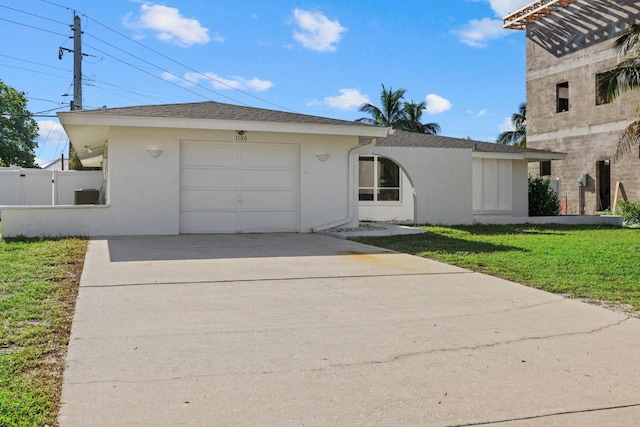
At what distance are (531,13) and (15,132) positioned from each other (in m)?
40.2

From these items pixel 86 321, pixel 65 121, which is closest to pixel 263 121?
pixel 65 121

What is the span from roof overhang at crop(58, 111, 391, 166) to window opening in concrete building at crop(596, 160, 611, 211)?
17.2 m

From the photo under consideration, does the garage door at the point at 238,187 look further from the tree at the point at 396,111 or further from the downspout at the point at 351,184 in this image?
the tree at the point at 396,111

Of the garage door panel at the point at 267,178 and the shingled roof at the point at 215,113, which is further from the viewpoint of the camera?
the garage door panel at the point at 267,178

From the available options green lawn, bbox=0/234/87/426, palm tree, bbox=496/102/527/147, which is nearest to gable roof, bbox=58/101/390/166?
green lawn, bbox=0/234/87/426

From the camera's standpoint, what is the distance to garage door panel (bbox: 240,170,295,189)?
43.8ft

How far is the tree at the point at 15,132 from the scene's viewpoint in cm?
4272

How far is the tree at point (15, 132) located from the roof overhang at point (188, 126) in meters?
34.0

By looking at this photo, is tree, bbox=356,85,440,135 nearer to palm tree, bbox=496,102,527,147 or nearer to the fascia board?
palm tree, bbox=496,102,527,147

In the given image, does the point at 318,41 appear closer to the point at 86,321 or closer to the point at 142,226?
the point at 142,226

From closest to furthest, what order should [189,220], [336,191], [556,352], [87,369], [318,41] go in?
[87,369]
[556,352]
[189,220]
[336,191]
[318,41]

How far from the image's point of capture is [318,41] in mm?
24703

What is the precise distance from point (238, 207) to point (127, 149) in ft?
9.45

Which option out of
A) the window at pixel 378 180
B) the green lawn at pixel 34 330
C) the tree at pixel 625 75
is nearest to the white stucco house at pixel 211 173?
the window at pixel 378 180
